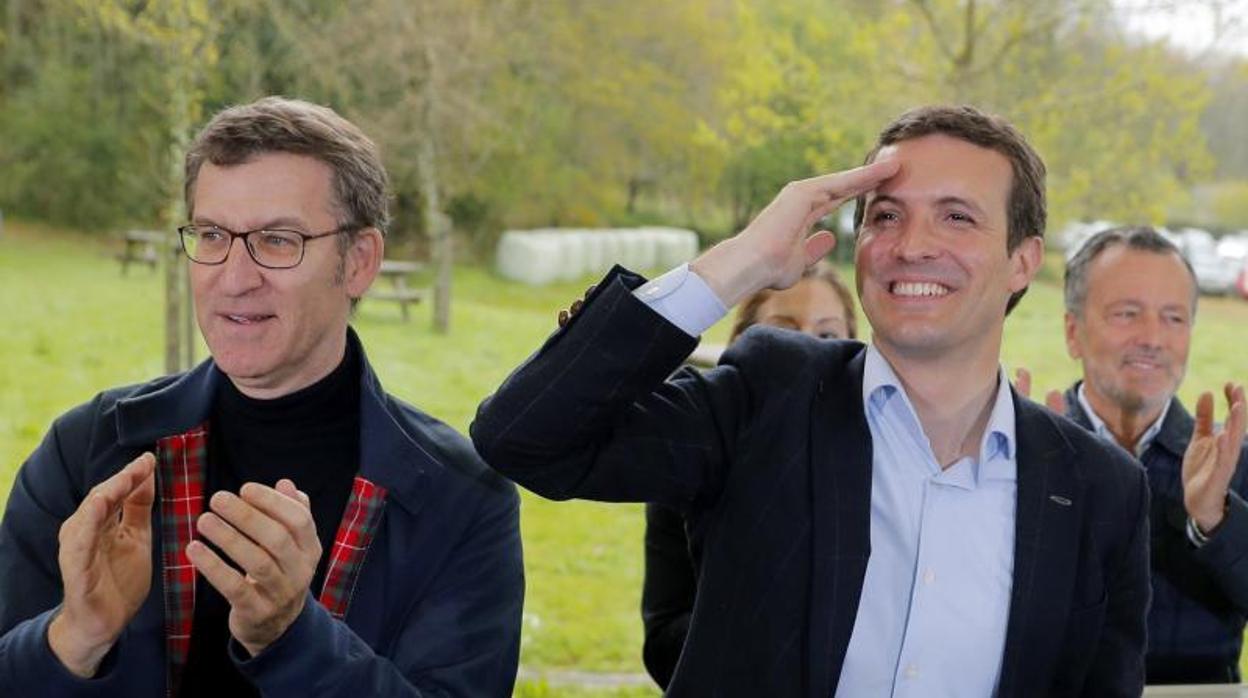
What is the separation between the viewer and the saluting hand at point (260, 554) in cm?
126

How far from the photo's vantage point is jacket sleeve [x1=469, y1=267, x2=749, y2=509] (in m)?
1.40

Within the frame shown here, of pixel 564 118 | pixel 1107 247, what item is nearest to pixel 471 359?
pixel 564 118

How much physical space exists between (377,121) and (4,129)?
1296 mm

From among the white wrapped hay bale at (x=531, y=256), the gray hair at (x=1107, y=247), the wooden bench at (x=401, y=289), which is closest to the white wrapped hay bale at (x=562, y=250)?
the white wrapped hay bale at (x=531, y=256)

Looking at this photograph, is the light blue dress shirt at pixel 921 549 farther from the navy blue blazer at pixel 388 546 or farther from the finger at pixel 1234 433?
the finger at pixel 1234 433

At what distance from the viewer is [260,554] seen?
1278mm

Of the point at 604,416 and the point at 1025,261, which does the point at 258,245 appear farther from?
the point at 1025,261

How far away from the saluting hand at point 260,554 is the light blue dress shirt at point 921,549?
16.4 inches

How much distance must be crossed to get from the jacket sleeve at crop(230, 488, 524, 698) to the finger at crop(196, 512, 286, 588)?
7 cm

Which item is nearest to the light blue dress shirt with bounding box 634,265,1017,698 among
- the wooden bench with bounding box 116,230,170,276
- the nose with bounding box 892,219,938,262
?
the nose with bounding box 892,219,938,262

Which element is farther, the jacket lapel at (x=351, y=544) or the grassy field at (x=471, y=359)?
the grassy field at (x=471, y=359)

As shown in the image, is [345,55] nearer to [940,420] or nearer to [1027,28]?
[1027,28]

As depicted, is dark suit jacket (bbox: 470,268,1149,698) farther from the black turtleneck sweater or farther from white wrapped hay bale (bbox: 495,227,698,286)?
white wrapped hay bale (bbox: 495,227,698,286)

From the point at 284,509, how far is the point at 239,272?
355mm
